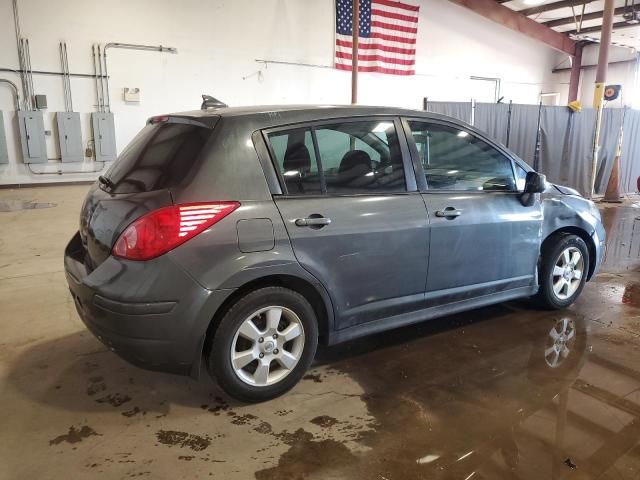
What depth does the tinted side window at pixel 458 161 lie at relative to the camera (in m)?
3.00

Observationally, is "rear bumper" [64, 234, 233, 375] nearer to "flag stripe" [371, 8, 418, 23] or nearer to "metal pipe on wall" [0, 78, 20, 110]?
"metal pipe on wall" [0, 78, 20, 110]

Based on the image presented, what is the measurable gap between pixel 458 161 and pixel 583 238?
1435 millimetres

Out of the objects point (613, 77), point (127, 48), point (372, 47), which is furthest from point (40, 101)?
point (613, 77)

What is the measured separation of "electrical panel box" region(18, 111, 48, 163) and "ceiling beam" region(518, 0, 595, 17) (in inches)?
543

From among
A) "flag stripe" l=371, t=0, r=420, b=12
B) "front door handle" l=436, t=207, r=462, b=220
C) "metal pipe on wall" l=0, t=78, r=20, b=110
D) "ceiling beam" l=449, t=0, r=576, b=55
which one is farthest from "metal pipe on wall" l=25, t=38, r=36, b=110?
"ceiling beam" l=449, t=0, r=576, b=55

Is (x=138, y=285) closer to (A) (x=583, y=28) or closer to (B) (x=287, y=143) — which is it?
(B) (x=287, y=143)

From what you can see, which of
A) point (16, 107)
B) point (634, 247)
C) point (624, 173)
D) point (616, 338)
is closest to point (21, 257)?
point (616, 338)

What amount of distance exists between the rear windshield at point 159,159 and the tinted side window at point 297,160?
368 mm

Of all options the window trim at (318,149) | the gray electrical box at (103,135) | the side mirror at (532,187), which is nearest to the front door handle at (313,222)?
the window trim at (318,149)

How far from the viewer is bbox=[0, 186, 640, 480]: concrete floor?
203 cm

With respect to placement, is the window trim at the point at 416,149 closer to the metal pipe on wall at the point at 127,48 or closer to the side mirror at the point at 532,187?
the side mirror at the point at 532,187

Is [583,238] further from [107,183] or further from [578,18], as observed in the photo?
[578,18]

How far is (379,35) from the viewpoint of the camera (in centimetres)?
1320

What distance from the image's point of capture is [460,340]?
3.27 m
